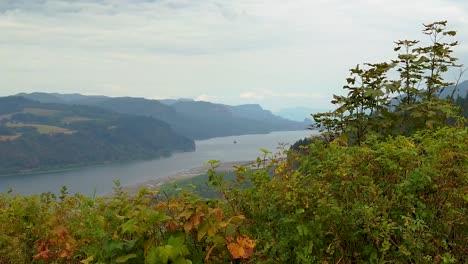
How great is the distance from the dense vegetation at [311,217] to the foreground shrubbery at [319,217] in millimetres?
10

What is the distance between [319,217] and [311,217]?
0.24m

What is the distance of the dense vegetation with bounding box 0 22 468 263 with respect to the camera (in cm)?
361

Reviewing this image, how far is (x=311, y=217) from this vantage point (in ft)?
12.9

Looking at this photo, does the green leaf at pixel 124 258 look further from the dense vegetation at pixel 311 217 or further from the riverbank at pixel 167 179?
the riverbank at pixel 167 179

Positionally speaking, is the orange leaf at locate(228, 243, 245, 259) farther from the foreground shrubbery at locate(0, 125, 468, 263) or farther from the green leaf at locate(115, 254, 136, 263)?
the green leaf at locate(115, 254, 136, 263)

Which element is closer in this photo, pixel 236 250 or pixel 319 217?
pixel 236 250

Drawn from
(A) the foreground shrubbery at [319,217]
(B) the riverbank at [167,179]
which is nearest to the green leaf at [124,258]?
(A) the foreground shrubbery at [319,217]

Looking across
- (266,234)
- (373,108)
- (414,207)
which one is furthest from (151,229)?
(373,108)

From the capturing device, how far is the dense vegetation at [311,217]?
142 inches

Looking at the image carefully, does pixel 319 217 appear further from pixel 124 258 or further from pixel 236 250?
pixel 124 258

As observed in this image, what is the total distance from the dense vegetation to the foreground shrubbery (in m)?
0.01

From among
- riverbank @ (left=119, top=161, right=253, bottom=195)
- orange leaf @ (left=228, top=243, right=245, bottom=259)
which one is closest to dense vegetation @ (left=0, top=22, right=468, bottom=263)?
orange leaf @ (left=228, top=243, right=245, bottom=259)

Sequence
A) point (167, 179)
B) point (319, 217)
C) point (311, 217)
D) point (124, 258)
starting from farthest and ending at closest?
→ 1. point (167, 179)
2. point (311, 217)
3. point (319, 217)
4. point (124, 258)

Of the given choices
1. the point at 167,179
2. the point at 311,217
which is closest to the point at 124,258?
the point at 311,217
